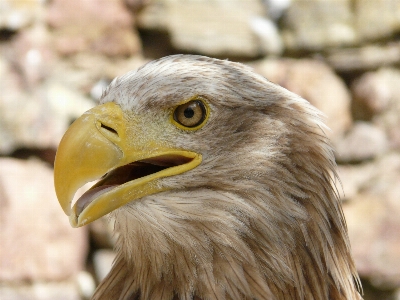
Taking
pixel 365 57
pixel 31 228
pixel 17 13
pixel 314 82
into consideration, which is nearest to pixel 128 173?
pixel 31 228

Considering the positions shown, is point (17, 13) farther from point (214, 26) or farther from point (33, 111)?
point (214, 26)

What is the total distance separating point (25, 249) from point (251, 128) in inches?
71.0

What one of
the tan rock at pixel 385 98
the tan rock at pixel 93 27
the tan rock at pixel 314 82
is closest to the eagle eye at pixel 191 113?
the tan rock at pixel 93 27

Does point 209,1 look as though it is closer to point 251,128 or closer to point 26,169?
point 26,169

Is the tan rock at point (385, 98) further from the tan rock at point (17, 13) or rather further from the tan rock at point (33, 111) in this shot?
the tan rock at point (17, 13)

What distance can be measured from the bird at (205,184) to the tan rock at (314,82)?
1.91 metres

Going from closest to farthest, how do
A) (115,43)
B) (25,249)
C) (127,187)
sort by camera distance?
(127,187) → (25,249) → (115,43)

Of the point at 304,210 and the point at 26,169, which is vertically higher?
the point at 304,210

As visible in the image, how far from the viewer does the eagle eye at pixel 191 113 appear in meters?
1.06

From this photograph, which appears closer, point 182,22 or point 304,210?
point 304,210

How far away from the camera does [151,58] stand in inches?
114

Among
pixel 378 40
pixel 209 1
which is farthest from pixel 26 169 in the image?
pixel 378 40

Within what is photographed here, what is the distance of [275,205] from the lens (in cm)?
107

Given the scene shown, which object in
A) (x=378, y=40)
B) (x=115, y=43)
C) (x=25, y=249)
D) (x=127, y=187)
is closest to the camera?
(x=127, y=187)
